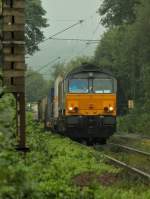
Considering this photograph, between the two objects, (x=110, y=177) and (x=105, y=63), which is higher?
(x=105, y=63)

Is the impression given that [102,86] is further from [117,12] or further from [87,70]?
[117,12]

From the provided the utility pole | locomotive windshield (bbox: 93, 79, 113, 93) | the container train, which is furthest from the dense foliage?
the utility pole

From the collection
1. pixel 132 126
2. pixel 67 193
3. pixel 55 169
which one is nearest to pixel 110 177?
pixel 55 169

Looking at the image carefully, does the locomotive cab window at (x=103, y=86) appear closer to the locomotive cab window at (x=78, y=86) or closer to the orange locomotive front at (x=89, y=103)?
the orange locomotive front at (x=89, y=103)

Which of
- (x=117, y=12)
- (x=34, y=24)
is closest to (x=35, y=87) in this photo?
(x=117, y=12)

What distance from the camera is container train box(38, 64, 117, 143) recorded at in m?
27.5

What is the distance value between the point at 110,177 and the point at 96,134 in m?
12.9

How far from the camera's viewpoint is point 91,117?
27.7m

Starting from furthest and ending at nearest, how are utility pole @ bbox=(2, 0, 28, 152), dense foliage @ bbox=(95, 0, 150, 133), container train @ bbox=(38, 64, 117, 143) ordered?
dense foliage @ bbox=(95, 0, 150, 133)
container train @ bbox=(38, 64, 117, 143)
utility pole @ bbox=(2, 0, 28, 152)

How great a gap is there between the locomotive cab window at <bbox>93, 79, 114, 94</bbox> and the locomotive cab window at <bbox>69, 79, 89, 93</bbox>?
324 mm

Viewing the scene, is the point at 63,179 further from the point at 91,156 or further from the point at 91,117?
the point at 91,117

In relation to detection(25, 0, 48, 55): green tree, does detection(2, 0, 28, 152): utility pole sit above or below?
below

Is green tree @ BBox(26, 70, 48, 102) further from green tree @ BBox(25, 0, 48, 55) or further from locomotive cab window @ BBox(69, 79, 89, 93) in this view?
locomotive cab window @ BBox(69, 79, 89, 93)

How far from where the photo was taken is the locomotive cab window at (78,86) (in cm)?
2781
